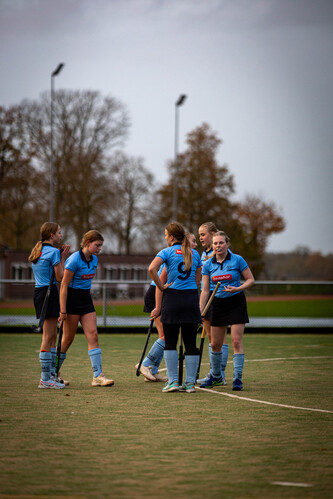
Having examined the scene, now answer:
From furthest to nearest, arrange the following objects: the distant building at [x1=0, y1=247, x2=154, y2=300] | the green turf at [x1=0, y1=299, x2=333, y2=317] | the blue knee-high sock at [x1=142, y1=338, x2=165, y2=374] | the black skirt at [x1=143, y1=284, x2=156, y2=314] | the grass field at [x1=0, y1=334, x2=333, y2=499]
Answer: the distant building at [x1=0, y1=247, x2=154, y2=300] < the green turf at [x1=0, y1=299, x2=333, y2=317] < the black skirt at [x1=143, y1=284, x2=156, y2=314] < the blue knee-high sock at [x1=142, y1=338, x2=165, y2=374] < the grass field at [x1=0, y1=334, x2=333, y2=499]

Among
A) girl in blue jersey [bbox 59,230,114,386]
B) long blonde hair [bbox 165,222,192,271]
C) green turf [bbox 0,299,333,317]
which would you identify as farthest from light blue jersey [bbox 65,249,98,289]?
green turf [bbox 0,299,333,317]

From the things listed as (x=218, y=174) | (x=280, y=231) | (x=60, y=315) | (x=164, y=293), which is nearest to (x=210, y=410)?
(x=164, y=293)

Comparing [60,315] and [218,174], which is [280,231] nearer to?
[218,174]

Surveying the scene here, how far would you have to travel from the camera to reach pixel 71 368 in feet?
39.3

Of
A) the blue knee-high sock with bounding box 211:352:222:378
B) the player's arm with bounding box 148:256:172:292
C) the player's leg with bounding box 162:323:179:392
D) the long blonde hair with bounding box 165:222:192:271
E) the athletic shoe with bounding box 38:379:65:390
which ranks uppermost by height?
the long blonde hair with bounding box 165:222:192:271

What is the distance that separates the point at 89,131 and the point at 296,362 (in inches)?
1495

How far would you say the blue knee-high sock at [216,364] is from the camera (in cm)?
977

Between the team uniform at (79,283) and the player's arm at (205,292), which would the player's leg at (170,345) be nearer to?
the player's arm at (205,292)

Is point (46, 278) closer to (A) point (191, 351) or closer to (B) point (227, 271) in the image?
(A) point (191, 351)

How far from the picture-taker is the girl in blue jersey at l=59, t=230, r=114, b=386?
9320mm

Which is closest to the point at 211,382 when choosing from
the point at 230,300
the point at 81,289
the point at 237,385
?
the point at 237,385

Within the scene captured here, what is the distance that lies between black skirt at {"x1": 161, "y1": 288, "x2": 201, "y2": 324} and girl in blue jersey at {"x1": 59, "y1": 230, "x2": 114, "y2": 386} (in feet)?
3.11

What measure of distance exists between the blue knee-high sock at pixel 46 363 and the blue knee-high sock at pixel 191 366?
5.35ft

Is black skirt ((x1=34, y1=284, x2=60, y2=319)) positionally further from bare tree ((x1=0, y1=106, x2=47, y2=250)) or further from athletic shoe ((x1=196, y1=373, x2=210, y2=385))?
bare tree ((x1=0, y1=106, x2=47, y2=250))
